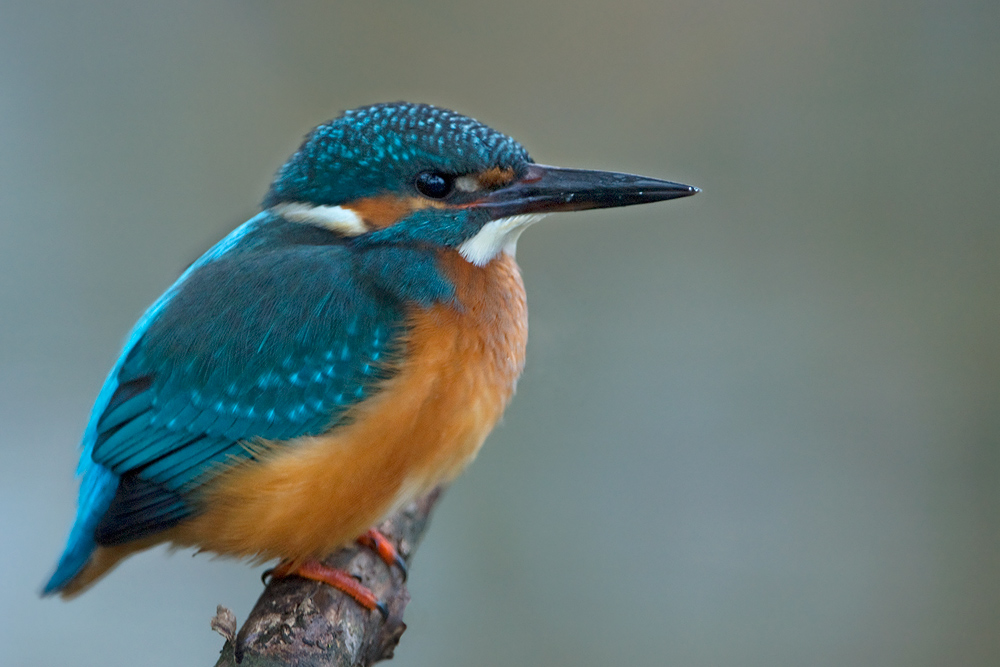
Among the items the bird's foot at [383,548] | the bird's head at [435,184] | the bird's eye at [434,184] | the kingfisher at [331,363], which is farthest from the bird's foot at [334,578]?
the bird's eye at [434,184]

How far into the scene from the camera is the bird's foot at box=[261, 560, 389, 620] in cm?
192

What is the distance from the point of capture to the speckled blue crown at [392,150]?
188cm

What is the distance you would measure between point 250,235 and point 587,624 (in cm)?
198

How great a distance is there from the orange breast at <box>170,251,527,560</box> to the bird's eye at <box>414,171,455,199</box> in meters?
0.12

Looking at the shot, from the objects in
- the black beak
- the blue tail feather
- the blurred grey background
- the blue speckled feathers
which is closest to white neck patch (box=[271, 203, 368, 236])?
the blue speckled feathers

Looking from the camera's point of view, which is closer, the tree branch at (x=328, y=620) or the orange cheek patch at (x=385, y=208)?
the tree branch at (x=328, y=620)

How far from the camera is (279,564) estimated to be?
1.95 m

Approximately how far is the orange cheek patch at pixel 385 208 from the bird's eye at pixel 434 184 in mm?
16

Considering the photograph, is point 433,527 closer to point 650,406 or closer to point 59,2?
point 650,406

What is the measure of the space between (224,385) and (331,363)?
0.19 metres

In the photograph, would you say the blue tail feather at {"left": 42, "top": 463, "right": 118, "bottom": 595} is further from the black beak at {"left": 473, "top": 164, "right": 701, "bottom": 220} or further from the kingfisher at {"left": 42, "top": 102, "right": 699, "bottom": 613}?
the black beak at {"left": 473, "top": 164, "right": 701, "bottom": 220}

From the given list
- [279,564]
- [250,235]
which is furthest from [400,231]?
[279,564]

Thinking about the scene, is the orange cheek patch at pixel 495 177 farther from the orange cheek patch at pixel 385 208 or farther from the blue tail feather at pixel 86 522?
the blue tail feather at pixel 86 522

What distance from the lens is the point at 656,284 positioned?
3.77 metres
